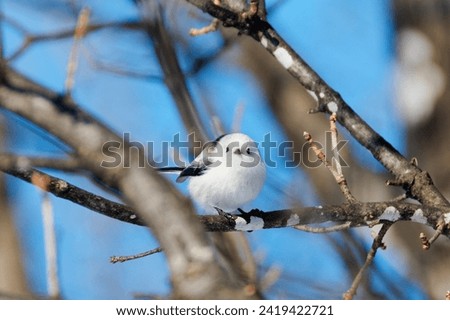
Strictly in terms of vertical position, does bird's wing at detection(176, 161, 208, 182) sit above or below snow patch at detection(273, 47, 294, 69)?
below

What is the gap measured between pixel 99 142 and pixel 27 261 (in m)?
1.06

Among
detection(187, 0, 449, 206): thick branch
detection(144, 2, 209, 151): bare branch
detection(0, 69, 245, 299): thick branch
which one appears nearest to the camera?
detection(0, 69, 245, 299): thick branch

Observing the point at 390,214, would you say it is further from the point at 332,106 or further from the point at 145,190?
the point at 145,190

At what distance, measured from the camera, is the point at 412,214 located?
0.80 metres

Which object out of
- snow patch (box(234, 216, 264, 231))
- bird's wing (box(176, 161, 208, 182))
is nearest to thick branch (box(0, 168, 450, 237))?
snow patch (box(234, 216, 264, 231))

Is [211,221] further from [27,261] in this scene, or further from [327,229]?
[27,261]

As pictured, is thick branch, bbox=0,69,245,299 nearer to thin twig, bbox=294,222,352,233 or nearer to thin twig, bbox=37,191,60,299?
thin twig, bbox=37,191,60,299

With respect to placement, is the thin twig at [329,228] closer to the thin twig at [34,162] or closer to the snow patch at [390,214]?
the snow patch at [390,214]

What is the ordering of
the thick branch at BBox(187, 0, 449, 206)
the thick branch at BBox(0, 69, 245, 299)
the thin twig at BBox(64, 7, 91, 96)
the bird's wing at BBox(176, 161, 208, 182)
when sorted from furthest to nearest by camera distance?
the bird's wing at BBox(176, 161, 208, 182), the thick branch at BBox(187, 0, 449, 206), the thin twig at BBox(64, 7, 91, 96), the thick branch at BBox(0, 69, 245, 299)

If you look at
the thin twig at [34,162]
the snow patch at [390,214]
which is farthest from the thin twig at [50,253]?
the snow patch at [390,214]

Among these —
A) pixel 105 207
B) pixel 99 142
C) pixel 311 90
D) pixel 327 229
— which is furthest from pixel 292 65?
pixel 99 142

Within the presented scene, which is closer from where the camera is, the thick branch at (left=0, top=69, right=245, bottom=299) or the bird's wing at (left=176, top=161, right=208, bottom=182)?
the thick branch at (left=0, top=69, right=245, bottom=299)

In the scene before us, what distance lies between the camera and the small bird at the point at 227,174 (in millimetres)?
917

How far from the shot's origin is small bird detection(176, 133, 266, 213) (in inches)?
36.1
